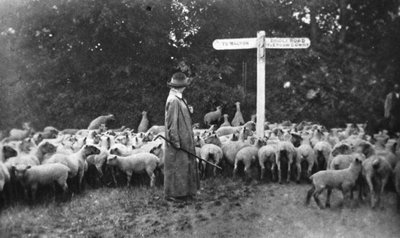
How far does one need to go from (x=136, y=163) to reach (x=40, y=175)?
187 centimetres

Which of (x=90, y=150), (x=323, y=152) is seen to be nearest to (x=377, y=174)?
(x=323, y=152)

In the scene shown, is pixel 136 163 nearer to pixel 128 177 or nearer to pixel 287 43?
pixel 128 177

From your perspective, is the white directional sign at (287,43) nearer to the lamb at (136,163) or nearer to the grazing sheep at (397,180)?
the grazing sheep at (397,180)

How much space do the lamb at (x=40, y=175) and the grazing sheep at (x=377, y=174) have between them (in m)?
5.28

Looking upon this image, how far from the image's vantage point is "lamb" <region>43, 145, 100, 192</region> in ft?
26.1

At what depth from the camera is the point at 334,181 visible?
7.03 meters

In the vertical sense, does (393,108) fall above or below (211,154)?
above

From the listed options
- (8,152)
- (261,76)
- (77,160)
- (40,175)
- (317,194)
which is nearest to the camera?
(317,194)

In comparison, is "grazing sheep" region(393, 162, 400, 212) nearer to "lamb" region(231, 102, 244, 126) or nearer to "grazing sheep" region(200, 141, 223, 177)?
"grazing sheep" region(200, 141, 223, 177)

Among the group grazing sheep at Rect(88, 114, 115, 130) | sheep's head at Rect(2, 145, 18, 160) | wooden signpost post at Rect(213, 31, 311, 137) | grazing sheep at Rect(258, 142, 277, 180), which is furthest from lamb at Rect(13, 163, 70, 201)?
wooden signpost post at Rect(213, 31, 311, 137)

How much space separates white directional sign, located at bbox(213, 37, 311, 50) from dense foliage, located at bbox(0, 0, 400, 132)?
21 cm

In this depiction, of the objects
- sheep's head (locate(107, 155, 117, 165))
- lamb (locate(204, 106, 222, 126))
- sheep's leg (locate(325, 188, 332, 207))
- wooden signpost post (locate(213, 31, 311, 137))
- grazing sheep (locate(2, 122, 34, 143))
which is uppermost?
wooden signpost post (locate(213, 31, 311, 137))

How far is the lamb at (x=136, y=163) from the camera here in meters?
8.34

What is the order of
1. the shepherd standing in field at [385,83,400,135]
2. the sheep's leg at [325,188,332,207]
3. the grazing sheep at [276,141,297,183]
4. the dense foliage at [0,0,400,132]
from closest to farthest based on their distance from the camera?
the shepherd standing in field at [385,83,400,135] < the sheep's leg at [325,188,332,207] < the dense foliage at [0,0,400,132] < the grazing sheep at [276,141,297,183]
